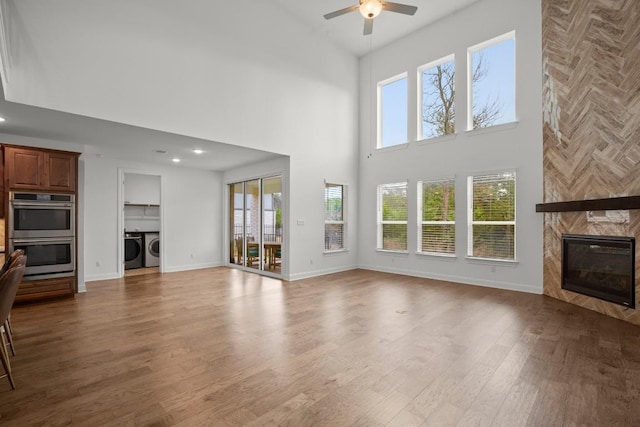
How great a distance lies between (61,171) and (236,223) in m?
3.87

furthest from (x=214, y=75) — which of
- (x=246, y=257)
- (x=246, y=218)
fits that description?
(x=246, y=257)

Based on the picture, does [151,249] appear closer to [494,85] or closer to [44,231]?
[44,231]

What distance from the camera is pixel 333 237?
7.59m

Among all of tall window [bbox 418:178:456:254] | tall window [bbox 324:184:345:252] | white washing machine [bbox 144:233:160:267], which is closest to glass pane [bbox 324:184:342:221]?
tall window [bbox 324:184:345:252]

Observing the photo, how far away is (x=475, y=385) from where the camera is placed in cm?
235

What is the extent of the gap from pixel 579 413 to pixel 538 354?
3.12 ft

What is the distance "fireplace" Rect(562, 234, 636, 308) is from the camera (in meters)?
3.95

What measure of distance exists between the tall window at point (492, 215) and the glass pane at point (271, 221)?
13.4 feet

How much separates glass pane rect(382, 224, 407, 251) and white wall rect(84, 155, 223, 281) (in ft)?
14.5

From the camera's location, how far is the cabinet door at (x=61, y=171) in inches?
194

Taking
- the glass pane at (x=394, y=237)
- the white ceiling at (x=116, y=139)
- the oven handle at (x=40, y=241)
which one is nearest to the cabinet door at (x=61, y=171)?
the white ceiling at (x=116, y=139)

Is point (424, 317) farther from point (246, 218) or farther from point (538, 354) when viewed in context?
point (246, 218)

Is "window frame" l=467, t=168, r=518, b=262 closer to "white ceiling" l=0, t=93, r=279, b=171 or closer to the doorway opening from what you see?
"white ceiling" l=0, t=93, r=279, b=171

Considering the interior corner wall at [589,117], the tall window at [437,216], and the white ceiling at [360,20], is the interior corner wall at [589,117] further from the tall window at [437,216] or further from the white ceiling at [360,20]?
the white ceiling at [360,20]
